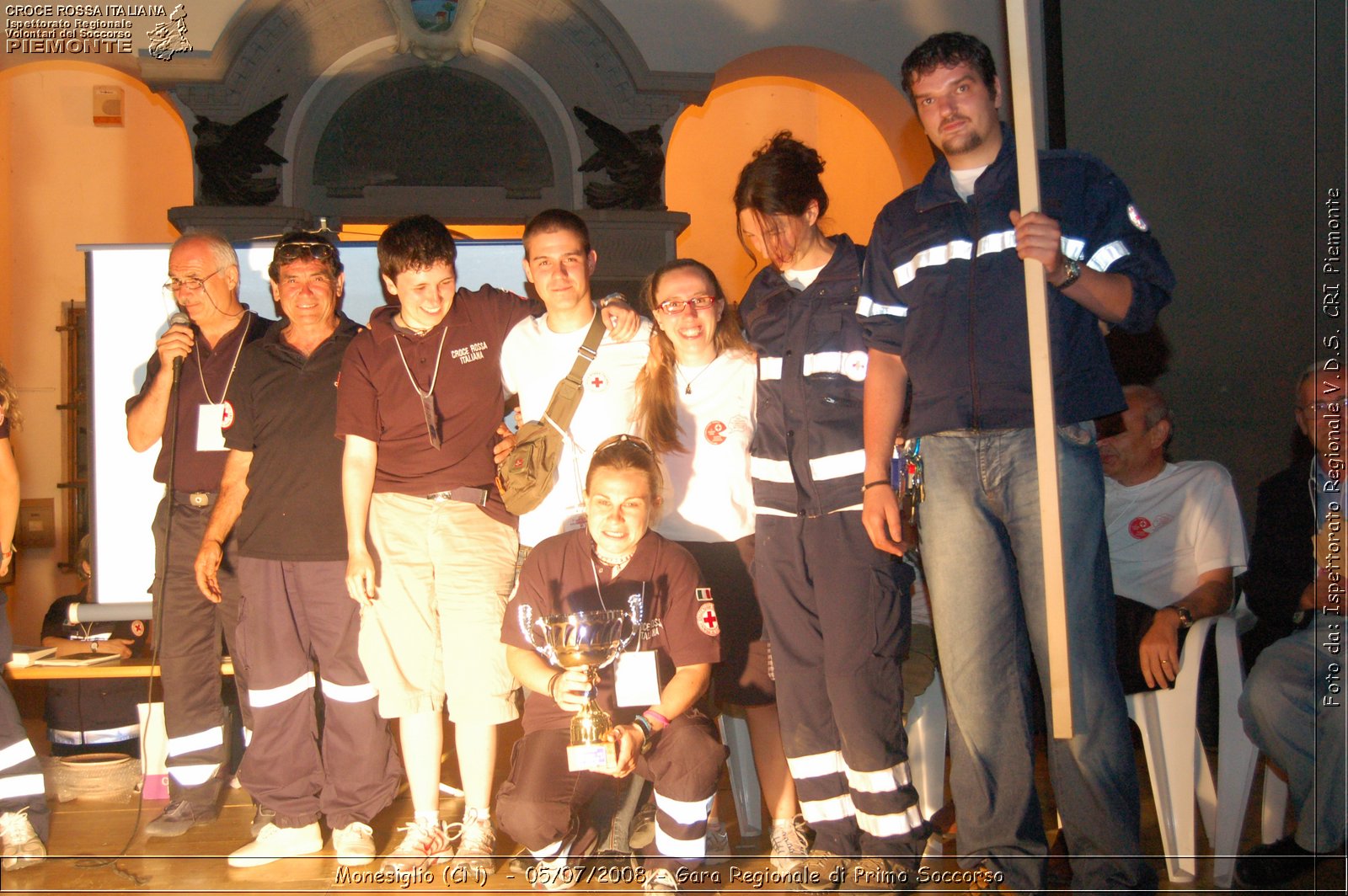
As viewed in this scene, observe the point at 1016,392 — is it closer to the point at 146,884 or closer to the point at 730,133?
the point at 146,884

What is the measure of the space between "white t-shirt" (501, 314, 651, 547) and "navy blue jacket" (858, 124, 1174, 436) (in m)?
0.91

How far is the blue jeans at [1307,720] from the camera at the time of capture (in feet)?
8.87

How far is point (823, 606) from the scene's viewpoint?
8.75 ft

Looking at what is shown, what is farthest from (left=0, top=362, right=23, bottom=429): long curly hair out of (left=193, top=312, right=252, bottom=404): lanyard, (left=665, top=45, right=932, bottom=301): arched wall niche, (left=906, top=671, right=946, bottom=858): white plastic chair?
(left=665, top=45, right=932, bottom=301): arched wall niche

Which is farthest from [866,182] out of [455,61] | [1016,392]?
[1016,392]

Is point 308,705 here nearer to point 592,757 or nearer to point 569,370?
point 592,757

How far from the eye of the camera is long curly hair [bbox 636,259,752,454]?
2.97m

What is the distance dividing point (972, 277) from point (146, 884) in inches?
109

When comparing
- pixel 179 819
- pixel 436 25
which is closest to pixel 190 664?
pixel 179 819

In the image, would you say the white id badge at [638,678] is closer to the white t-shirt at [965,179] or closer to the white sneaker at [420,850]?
the white sneaker at [420,850]

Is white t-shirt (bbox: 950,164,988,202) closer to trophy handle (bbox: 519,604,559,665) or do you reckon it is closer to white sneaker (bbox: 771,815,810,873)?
trophy handle (bbox: 519,604,559,665)

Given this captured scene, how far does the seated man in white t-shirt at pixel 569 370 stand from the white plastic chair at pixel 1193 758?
1.69 metres

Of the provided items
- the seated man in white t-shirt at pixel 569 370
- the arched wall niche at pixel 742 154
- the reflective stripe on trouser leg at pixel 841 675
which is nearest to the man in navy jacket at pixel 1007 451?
the reflective stripe on trouser leg at pixel 841 675

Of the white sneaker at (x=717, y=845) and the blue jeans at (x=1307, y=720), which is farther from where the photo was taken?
the white sneaker at (x=717, y=845)
